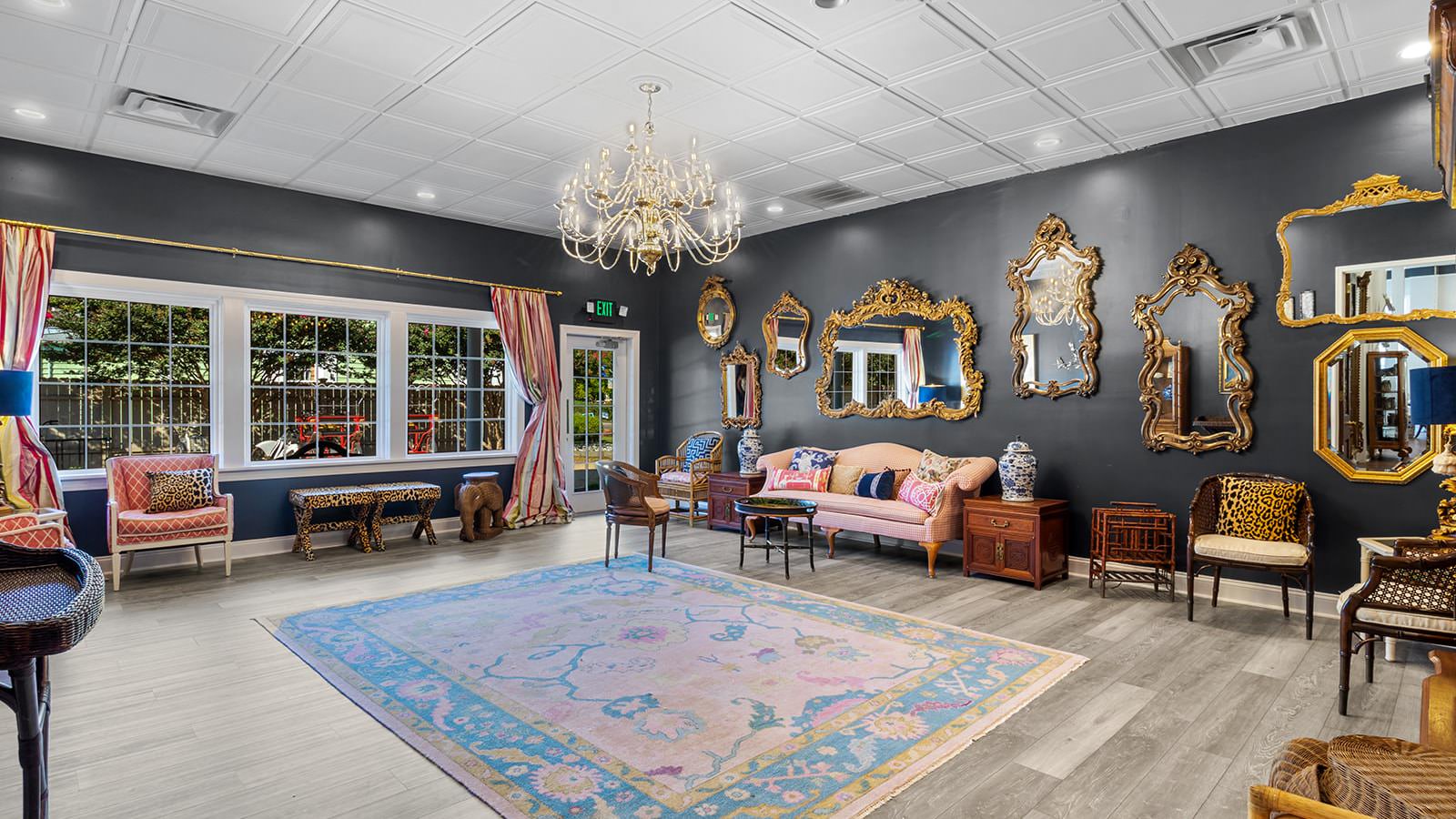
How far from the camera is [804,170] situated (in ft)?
20.5

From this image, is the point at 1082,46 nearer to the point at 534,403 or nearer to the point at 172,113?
the point at 172,113

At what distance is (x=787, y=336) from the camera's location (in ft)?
27.1

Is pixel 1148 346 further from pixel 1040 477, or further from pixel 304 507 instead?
pixel 304 507

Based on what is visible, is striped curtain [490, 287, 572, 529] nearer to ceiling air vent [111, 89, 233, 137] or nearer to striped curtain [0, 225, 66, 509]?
ceiling air vent [111, 89, 233, 137]

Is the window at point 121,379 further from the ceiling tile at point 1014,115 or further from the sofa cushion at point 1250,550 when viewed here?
the sofa cushion at point 1250,550

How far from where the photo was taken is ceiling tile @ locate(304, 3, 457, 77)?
150 inches

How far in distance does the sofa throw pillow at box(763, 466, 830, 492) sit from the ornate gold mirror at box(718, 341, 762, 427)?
125cm

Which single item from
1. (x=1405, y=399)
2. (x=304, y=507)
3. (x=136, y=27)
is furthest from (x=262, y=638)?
(x=1405, y=399)

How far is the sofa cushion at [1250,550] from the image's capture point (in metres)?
4.36

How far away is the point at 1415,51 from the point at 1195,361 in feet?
6.91

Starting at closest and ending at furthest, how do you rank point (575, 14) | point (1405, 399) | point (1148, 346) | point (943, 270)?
point (575, 14), point (1405, 399), point (1148, 346), point (943, 270)

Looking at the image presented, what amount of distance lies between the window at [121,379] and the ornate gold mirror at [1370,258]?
331 inches

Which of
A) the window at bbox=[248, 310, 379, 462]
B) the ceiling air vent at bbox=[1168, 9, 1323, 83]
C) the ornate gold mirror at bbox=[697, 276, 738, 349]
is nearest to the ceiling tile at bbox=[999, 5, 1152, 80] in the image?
the ceiling air vent at bbox=[1168, 9, 1323, 83]

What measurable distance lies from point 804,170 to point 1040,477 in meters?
3.22
